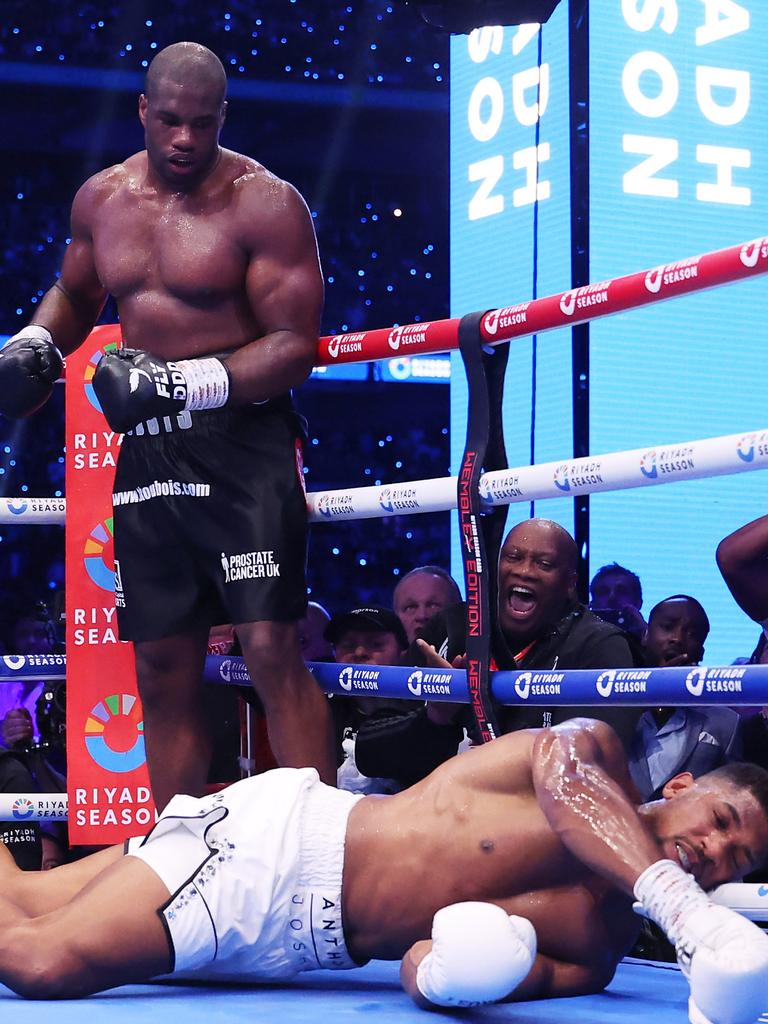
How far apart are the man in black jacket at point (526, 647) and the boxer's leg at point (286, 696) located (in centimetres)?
23

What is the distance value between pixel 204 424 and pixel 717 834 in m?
1.02

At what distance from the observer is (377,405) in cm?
980

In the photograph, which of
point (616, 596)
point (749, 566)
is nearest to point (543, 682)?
point (749, 566)

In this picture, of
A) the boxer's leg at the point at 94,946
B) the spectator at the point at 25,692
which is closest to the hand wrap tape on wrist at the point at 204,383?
the boxer's leg at the point at 94,946

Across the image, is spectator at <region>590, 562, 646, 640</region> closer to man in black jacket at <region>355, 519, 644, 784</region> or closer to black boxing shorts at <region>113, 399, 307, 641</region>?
man in black jacket at <region>355, 519, 644, 784</region>

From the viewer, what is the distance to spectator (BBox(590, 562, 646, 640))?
3797mm

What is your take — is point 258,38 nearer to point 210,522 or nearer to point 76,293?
point 76,293

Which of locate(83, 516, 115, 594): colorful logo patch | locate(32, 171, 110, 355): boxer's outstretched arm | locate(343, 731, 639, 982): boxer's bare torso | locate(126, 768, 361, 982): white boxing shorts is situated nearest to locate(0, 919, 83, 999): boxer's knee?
locate(126, 768, 361, 982): white boxing shorts

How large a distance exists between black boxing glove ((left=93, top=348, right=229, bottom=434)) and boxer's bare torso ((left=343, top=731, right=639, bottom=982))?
0.66m

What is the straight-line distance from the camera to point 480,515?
201 centimetres

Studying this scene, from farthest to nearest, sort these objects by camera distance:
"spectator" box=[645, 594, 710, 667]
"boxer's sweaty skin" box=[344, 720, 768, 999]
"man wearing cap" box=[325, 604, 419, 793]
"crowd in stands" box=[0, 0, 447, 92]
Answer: "crowd in stands" box=[0, 0, 447, 92] → "spectator" box=[645, 594, 710, 667] → "man wearing cap" box=[325, 604, 419, 793] → "boxer's sweaty skin" box=[344, 720, 768, 999]

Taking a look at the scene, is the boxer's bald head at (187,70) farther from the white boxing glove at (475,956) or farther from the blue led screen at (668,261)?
the blue led screen at (668,261)

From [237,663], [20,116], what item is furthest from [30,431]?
[237,663]

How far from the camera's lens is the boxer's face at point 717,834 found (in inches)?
62.9
